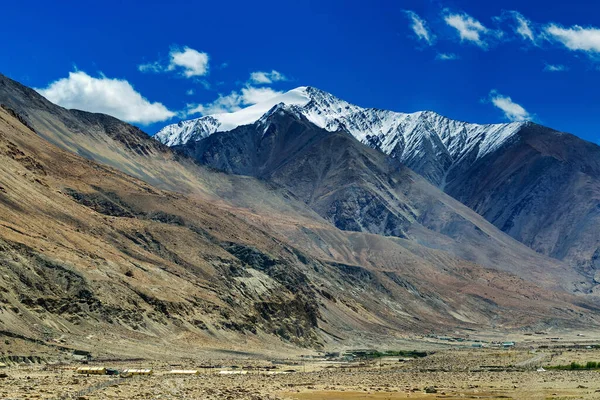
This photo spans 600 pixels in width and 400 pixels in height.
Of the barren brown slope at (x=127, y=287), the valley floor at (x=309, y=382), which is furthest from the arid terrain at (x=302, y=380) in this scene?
the barren brown slope at (x=127, y=287)

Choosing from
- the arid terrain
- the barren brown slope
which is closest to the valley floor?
the arid terrain

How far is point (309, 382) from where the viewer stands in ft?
274

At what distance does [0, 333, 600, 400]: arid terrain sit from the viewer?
6569 cm

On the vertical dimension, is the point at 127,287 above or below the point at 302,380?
above

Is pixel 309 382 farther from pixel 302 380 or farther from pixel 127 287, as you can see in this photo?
pixel 127 287

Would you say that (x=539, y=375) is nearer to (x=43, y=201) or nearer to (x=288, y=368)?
(x=288, y=368)

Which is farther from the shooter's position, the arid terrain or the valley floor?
the arid terrain

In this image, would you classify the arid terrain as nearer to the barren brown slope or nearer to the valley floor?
the valley floor

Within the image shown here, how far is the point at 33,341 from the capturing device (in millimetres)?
99125

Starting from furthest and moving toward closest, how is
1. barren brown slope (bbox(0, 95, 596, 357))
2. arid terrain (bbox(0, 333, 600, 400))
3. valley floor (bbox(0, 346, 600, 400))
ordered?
barren brown slope (bbox(0, 95, 596, 357))
arid terrain (bbox(0, 333, 600, 400))
valley floor (bbox(0, 346, 600, 400))

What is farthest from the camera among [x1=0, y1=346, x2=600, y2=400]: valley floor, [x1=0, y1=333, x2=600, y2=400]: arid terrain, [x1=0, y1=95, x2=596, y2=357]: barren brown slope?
[x1=0, y1=95, x2=596, y2=357]: barren brown slope

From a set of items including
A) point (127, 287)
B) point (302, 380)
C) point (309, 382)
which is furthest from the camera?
point (127, 287)

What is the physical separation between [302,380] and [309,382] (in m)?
2.73

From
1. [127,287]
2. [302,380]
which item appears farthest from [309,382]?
[127,287]
